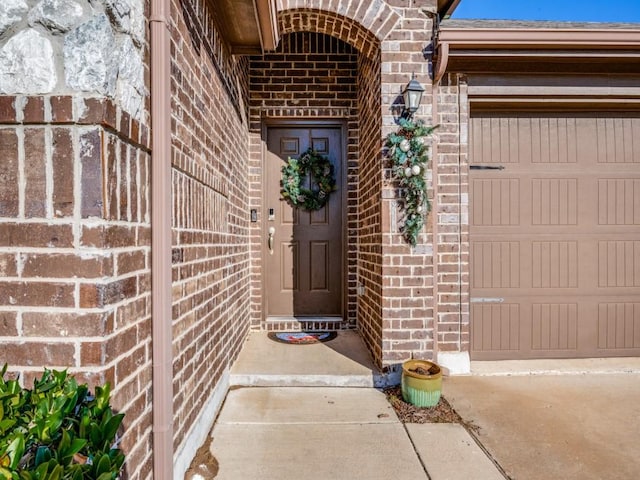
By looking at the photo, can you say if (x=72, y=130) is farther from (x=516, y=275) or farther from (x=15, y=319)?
(x=516, y=275)

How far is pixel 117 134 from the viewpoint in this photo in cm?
122

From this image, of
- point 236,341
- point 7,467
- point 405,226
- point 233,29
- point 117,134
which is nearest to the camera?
point 7,467

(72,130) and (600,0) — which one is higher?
(600,0)

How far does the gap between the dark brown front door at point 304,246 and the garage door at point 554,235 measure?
4.61 ft

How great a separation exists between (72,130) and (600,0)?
6.03m

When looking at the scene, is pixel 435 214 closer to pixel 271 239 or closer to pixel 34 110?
pixel 271 239

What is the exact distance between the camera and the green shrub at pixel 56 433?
0.75m

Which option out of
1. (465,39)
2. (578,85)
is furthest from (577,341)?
(465,39)

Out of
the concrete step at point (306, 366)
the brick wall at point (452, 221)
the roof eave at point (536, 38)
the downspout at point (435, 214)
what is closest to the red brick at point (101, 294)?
the concrete step at point (306, 366)

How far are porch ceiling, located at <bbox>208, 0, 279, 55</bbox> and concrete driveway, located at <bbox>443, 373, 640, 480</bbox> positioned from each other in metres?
2.88

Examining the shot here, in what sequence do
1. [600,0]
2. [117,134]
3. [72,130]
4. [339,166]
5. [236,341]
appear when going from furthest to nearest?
[600,0] → [339,166] → [236,341] → [117,134] → [72,130]

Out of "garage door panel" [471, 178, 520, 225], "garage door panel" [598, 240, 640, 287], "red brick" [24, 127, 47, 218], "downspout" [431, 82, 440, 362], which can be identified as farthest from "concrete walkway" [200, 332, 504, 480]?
"garage door panel" [598, 240, 640, 287]

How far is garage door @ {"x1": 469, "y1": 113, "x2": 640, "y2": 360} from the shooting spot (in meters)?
3.38

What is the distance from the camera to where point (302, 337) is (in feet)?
12.5
